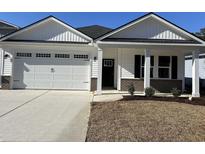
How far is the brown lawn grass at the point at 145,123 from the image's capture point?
248 inches

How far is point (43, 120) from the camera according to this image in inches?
320

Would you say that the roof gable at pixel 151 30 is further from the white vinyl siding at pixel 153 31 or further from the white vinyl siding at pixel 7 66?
the white vinyl siding at pixel 7 66

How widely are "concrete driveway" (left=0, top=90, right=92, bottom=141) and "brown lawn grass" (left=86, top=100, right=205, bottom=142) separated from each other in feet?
1.41

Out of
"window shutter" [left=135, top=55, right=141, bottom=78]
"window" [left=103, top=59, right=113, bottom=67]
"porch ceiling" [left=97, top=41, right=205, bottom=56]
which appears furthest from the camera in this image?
"window" [left=103, top=59, right=113, bottom=67]

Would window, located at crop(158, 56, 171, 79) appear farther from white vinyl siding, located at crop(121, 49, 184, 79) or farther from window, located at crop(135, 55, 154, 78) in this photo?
window, located at crop(135, 55, 154, 78)

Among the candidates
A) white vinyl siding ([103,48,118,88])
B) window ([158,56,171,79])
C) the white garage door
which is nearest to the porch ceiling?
window ([158,56,171,79])

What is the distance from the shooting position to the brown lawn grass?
248 inches

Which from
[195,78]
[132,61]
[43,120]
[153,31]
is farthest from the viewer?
[132,61]

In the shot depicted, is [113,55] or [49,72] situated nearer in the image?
[49,72]

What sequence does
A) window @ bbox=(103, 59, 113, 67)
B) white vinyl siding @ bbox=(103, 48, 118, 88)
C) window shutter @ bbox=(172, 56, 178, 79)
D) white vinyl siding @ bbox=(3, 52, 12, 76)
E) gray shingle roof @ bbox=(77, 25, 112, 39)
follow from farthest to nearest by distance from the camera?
gray shingle roof @ bbox=(77, 25, 112, 39) → window @ bbox=(103, 59, 113, 67) → white vinyl siding @ bbox=(103, 48, 118, 88) → window shutter @ bbox=(172, 56, 178, 79) → white vinyl siding @ bbox=(3, 52, 12, 76)

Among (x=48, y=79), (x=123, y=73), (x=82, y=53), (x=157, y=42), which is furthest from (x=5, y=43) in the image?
(x=157, y=42)

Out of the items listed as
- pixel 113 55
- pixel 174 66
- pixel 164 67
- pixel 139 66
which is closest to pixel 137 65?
pixel 139 66

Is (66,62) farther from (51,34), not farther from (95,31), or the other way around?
(95,31)

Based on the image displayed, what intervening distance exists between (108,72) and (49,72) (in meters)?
4.56
